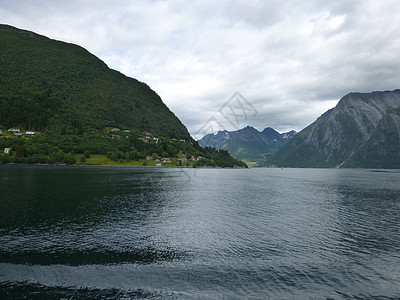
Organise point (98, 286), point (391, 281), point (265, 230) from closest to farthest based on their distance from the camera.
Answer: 1. point (98, 286)
2. point (391, 281)
3. point (265, 230)

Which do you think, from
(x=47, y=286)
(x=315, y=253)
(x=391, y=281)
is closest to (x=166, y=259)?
(x=47, y=286)

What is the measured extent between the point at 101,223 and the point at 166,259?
20.3m

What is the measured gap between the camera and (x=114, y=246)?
107ft

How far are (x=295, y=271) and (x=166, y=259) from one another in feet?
50.2

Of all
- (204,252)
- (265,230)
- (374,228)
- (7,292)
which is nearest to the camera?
(7,292)

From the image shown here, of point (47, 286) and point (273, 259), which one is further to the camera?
point (273, 259)

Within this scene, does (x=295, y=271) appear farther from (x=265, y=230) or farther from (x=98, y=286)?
(x=98, y=286)

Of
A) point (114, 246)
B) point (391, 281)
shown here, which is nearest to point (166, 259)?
point (114, 246)

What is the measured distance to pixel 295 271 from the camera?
1069 inches

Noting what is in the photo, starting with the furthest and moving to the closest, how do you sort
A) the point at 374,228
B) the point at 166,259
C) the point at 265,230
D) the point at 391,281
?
the point at 374,228
the point at 265,230
the point at 166,259
the point at 391,281

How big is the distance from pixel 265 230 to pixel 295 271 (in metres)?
15.9

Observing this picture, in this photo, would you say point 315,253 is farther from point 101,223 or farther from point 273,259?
point 101,223

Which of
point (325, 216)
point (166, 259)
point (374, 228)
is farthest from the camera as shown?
point (325, 216)

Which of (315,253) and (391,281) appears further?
(315,253)
